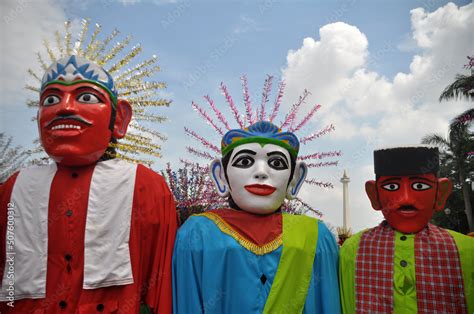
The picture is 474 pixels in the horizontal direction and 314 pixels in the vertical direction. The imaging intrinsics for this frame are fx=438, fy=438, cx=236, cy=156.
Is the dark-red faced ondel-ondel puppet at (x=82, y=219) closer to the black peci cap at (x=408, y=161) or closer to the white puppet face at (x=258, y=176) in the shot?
the white puppet face at (x=258, y=176)

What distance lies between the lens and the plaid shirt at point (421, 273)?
3195 millimetres

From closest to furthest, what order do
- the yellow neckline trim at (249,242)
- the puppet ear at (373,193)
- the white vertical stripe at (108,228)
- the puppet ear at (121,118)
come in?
the white vertical stripe at (108,228) < the yellow neckline trim at (249,242) < the puppet ear at (121,118) < the puppet ear at (373,193)

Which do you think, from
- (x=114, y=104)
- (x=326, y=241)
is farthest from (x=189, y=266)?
(x=114, y=104)

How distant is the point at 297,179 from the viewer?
3734 mm

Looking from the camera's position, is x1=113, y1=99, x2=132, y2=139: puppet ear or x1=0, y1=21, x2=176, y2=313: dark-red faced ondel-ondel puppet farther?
x1=113, y1=99, x2=132, y2=139: puppet ear

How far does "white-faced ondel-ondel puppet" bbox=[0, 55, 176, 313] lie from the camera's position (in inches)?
119

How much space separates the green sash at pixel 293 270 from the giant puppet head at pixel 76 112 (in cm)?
160

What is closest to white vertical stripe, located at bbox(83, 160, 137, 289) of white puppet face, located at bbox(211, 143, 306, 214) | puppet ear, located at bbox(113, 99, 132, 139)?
puppet ear, located at bbox(113, 99, 132, 139)

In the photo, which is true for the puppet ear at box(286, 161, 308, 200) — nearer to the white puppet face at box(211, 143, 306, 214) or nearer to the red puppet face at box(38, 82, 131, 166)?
the white puppet face at box(211, 143, 306, 214)

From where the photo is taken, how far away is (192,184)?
5.21 m

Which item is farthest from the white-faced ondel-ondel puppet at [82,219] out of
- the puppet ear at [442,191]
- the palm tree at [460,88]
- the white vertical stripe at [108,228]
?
the palm tree at [460,88]

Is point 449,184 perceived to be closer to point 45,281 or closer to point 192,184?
point 192,184

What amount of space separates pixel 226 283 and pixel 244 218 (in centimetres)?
52

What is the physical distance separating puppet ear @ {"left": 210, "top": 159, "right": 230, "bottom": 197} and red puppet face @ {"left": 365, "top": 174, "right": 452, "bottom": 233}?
4.19ft
